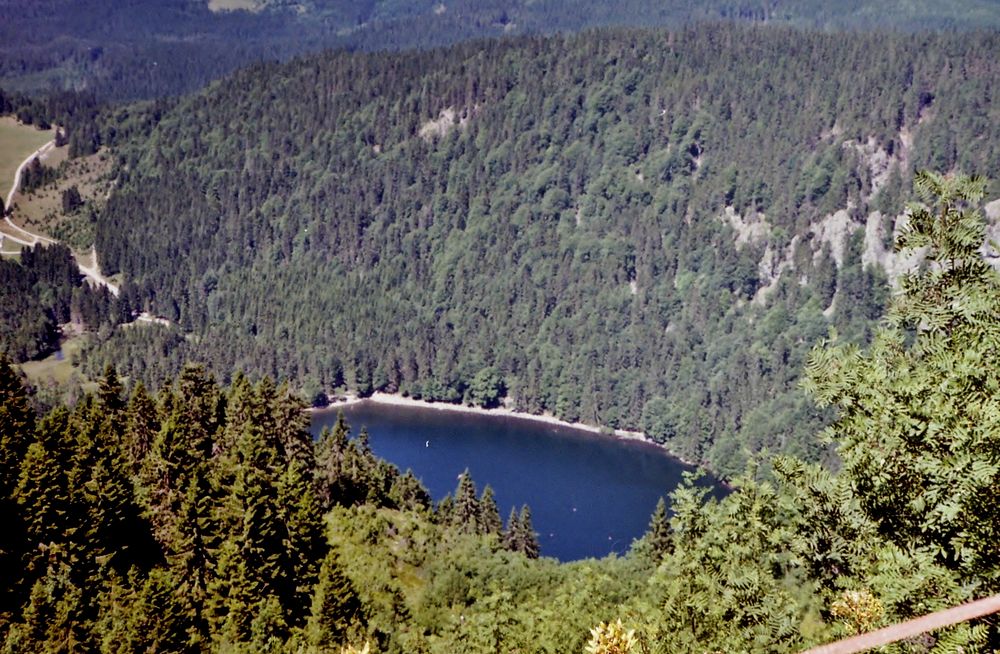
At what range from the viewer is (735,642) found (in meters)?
22.4

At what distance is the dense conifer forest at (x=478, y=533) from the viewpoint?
50.0ft

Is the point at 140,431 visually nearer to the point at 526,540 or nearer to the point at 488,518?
the point at 488,518

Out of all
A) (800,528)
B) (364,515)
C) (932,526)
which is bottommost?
(364,515)

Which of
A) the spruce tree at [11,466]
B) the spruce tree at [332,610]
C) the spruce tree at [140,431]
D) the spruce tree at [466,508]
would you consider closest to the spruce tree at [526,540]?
the spruce tree at [466,508]

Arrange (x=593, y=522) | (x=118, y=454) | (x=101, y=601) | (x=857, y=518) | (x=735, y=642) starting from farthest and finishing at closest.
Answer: (x=593, y=522) → (x=118, y=454) → (x=101, y=601) → (x=735, y=642) → (x=857, y=518)

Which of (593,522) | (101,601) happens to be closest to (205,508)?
(101,601)

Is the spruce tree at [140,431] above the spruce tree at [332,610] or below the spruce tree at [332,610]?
above

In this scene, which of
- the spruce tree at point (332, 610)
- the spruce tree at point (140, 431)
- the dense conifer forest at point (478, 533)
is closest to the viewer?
the dense conifer forest at point (478, 533)

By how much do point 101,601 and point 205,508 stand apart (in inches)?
374

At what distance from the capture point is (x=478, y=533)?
11444 centimetres

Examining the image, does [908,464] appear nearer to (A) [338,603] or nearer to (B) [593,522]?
(A) [338,603]

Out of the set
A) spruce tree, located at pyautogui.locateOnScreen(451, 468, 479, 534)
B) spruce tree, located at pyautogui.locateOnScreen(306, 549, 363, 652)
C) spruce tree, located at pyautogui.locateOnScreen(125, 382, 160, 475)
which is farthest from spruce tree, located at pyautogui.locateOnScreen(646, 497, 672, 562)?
spruce tree, located at pyautogui.locateOnScreen(125, 382, 160, 475)

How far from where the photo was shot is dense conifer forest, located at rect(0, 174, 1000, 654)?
15234 mm

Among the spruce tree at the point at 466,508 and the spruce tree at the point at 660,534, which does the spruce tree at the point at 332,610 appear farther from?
the spruce tree at the point at 466,508
